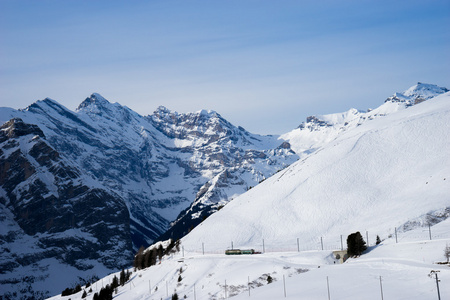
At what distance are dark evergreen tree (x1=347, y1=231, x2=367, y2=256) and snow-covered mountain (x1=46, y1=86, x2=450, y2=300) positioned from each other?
2.39 m

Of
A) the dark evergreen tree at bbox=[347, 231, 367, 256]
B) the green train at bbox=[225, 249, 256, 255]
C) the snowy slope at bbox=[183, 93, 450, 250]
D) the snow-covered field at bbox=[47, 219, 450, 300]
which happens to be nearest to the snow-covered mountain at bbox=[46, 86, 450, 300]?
the snow-covered field at bbox=[47, 219, 450, 300]

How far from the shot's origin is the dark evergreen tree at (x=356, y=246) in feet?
440

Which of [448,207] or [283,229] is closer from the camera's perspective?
[448,207]

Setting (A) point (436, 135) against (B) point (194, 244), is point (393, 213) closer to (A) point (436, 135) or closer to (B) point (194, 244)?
(A) point (436, 135)

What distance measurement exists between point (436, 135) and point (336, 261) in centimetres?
7976

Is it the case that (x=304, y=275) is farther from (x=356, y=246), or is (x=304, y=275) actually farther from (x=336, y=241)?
(x=336, y=241)

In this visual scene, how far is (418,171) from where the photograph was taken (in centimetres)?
17938

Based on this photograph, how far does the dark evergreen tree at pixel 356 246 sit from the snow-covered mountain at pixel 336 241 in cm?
239

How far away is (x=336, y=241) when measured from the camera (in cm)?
15500

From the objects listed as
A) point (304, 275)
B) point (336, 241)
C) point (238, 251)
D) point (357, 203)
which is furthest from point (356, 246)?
point (357, 203)

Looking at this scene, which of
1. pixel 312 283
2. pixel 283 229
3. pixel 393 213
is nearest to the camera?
pixel 312 283

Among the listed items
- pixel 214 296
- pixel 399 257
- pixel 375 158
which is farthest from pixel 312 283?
pixel 375 158

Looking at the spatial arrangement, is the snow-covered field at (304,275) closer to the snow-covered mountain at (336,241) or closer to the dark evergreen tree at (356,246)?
the snow-covered mountain at (336,241)

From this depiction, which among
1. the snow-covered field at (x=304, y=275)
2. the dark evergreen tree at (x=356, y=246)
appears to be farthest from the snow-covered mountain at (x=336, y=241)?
the dark evergreen tree at (x=356, y=246)
